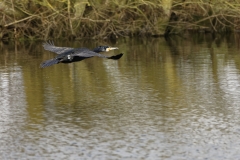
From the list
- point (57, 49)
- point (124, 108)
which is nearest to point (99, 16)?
point (57, 49)

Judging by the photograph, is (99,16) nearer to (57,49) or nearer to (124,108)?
(57,49)

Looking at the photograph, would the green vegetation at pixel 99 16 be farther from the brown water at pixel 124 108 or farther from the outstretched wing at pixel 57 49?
the outstretched wing at pixel 57 49

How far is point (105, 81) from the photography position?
1592 cm

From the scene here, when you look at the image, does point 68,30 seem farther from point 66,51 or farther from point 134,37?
point 66,51

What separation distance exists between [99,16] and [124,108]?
595 inches

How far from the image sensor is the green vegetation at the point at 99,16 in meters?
26.6

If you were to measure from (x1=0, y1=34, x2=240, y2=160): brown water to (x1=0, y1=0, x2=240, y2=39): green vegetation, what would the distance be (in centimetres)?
557

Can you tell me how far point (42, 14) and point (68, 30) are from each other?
5.65 ft

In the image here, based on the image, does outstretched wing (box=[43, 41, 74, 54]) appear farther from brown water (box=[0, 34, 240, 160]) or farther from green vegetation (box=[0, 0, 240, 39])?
green vegetation (box=[0, 0, 240, 39])

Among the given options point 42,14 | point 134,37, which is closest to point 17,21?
point 42,14

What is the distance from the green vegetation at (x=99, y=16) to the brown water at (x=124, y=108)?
5570mm

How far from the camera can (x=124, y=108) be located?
12438 millimetres

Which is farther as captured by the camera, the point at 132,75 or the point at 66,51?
the point at 132,75

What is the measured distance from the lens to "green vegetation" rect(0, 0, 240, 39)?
2658 cm
